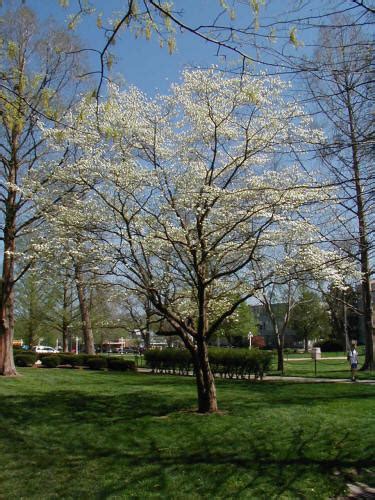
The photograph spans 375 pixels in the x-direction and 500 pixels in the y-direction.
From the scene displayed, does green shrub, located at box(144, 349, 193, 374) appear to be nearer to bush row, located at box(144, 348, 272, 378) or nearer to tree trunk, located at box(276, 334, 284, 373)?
bush row, located at box(144, 348, 272, 378)

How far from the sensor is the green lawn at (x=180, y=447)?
6441mm

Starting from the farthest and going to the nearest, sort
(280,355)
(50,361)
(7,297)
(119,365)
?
1. (280,355)
2. (50,361)
3. (119,365)
4. (7,297)

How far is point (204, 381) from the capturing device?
11016mm

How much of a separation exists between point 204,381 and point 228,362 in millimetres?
11319

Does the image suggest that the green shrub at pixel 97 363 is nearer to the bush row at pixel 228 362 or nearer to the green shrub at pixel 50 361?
the green shrub at pixel 50 361

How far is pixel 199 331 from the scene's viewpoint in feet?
36.1

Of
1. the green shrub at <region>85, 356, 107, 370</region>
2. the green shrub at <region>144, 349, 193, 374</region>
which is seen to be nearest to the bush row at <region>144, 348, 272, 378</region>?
the green shrub at <region>144, 349, 193, 374</region>

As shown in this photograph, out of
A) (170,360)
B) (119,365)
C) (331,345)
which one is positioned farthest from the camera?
(331,345)

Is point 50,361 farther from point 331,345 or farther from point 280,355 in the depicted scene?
point 331,345

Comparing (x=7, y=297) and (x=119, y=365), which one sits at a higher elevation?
(x=7, y=297)

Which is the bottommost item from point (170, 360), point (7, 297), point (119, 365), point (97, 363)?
point (119, 365)

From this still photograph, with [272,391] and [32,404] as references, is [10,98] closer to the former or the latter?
[32,404]

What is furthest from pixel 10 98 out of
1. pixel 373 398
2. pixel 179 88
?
pixel 373 398

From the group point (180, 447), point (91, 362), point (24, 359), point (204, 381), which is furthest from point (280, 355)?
point (180, 447)
